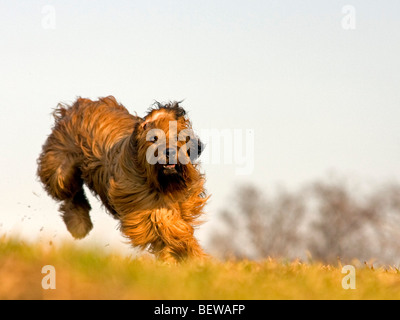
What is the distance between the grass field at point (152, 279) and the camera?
4.06m

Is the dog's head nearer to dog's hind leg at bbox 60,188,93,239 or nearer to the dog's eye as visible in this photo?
the dog's eye

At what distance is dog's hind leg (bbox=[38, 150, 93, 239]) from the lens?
25.6 ft

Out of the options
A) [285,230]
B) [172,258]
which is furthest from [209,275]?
[285,230]

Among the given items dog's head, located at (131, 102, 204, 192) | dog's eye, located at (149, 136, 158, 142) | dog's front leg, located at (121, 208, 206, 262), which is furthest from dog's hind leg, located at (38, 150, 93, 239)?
dog's eye, located at (149, 136, 158, 142)

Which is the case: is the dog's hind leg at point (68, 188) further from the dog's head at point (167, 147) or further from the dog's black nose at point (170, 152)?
the dog's black nose at point (170, 152)

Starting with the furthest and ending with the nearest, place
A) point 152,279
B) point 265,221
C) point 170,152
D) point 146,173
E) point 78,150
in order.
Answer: point 265,221, point 78,150, point 146,173, point 170,152, point 152,279

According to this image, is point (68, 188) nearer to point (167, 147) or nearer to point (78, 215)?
point (78, 215)

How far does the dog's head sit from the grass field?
1.03 m

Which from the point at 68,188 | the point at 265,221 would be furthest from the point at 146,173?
the point at 265,221

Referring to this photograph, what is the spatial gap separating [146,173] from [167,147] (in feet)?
1.47

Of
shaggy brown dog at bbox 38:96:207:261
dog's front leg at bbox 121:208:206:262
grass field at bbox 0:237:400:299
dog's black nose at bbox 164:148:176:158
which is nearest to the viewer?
grass field at bbox 0:237:400:299

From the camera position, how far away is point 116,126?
7398 mm

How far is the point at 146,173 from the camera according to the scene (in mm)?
6203
